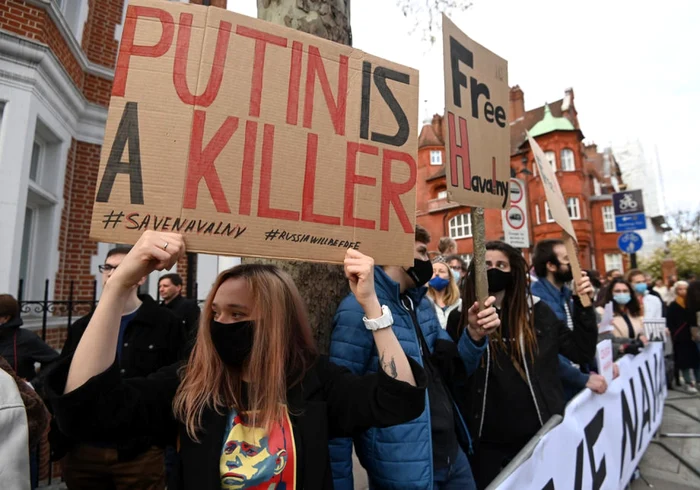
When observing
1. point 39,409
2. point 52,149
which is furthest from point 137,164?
point 52,149

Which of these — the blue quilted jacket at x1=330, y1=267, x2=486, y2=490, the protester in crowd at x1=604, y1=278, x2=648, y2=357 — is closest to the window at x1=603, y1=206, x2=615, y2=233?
the protester in crowd at x1=604, y1=278, x2=648, y2=357

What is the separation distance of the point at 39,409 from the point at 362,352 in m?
1.19

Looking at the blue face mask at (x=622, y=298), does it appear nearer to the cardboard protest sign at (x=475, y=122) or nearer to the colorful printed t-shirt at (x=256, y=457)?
the cardboard protest sign at (x=475, y=122)

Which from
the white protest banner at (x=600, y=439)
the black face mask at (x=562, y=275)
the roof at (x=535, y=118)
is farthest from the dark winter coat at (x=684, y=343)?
the roof at (x=535, y=118)

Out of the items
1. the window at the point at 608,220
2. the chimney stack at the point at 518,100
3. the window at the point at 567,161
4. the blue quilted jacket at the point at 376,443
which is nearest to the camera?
the blue quilted jacket at the point at 376,443

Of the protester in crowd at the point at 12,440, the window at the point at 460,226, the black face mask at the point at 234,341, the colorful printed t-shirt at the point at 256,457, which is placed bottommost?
the colorful printed t-shirt at the point at 256,457

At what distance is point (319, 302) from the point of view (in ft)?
8.00

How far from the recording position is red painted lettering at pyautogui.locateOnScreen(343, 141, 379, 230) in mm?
1656

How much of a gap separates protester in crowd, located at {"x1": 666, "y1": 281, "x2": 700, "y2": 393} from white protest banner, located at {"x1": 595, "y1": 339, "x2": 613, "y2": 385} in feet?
18.7

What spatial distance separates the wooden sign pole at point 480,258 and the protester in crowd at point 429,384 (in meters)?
0.06

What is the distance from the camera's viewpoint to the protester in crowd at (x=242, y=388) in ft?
4.18

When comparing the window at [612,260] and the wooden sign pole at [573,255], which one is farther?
the window at [612,260]

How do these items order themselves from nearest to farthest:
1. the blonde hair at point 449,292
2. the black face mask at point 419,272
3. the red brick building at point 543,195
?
the black face mask at point 419,272 < the blonde hair at point 449,292 < the red brick building at point 543,195

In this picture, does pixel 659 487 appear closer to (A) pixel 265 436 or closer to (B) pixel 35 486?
(A) pixel 265 436
